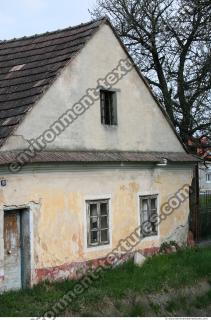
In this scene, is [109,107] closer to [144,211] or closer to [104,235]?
[144,211]

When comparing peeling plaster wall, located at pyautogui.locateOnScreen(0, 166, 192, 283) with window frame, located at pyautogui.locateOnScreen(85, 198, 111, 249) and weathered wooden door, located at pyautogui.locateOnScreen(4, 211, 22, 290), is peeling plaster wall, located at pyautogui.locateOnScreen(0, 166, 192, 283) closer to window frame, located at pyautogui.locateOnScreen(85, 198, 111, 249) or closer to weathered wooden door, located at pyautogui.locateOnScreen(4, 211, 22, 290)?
window frame, located at pyautogui.locateOnScreen(85, 198, 111, 249)

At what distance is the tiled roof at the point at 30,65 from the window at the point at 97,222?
2813mm

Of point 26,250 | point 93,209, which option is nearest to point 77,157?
point 93,209

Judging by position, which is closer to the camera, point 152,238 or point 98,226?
point 98,226

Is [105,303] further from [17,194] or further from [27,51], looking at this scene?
[27,51]

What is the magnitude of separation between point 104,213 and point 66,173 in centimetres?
176

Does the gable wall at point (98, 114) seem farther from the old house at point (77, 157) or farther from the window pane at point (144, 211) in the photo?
the window pane at point (144, 211)

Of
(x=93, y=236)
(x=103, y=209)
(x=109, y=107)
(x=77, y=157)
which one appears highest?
(x=109, y=107)

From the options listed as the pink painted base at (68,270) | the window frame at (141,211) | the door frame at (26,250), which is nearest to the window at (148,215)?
the window frame at (141,211)

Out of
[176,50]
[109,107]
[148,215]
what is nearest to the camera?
[109,107]

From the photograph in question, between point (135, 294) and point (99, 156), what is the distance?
11.4 ft

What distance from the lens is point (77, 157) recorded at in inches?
459

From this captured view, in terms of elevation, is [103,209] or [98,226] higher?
[103,209]

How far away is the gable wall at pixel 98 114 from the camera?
37.1 feet
